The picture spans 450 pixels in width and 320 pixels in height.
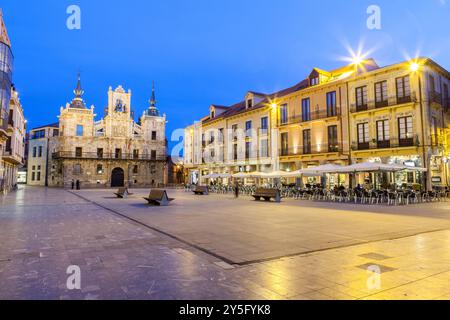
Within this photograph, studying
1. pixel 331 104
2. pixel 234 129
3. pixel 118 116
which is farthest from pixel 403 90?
pixel 118 116

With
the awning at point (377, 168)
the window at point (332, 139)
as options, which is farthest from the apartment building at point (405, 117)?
the awning at point (377, 168)

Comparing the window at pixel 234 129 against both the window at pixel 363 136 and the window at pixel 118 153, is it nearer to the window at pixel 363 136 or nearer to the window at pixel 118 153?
the window at pixel 363 136

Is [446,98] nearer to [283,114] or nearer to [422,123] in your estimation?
[422,123]

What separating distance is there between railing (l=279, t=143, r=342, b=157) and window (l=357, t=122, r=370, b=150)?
180 cm

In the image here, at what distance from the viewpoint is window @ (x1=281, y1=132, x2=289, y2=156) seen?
105 feet

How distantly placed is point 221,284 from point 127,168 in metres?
53.2

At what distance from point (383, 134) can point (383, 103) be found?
2.44m

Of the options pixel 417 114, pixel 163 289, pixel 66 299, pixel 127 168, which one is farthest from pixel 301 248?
pixel 127 168

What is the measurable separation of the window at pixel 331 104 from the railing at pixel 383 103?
1.82 meters

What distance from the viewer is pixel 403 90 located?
2320 cm

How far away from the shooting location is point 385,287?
385cm

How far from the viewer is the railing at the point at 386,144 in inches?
881
